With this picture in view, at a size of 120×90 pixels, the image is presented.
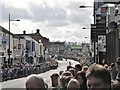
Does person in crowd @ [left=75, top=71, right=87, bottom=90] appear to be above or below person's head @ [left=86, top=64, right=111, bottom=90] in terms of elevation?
below

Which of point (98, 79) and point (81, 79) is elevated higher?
point (98, 79)

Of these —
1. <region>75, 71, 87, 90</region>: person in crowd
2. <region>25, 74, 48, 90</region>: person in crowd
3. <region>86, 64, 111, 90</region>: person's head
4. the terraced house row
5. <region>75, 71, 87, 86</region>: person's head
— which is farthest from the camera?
the terraced house row

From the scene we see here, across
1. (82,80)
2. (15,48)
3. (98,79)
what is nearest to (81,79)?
(82,80)

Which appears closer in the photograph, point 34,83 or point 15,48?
point 34,83

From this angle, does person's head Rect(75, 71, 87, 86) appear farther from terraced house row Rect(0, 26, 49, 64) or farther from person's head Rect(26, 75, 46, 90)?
terraced house row Rect(0, 26, 49, 64)

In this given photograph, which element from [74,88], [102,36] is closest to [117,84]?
[74,88]

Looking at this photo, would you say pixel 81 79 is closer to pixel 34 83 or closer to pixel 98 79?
pixel 34 83

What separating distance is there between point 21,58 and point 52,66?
57.4 feet

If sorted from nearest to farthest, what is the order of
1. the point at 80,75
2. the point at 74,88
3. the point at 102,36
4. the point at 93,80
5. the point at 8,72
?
1. the point at 93,80
2. the point at 74,88
3. the point at 80,75
4. the point at 102,36
5. the point at 8,72

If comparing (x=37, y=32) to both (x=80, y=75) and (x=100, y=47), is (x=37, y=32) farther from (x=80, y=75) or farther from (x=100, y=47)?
(x=80, y=75)

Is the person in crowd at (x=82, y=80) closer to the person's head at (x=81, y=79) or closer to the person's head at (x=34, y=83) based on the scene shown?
the person's head at (x=81, y=79)

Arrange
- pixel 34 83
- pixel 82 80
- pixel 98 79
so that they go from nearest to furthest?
pixel 98 79 → pixel 34 83 → pixel 82 80

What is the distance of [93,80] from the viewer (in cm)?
461

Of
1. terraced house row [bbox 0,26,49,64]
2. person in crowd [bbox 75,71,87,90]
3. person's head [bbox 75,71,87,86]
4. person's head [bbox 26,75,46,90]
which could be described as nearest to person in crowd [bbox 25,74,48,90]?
person's head [bbox 26,75,46,90]
